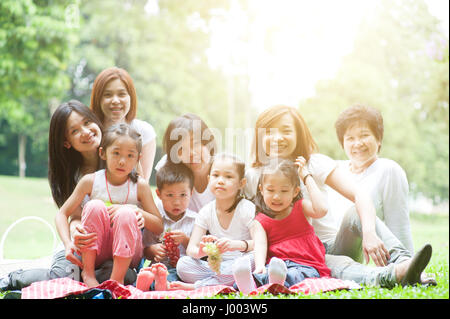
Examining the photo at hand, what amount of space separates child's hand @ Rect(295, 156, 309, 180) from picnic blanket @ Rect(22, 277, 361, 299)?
0.38 meters

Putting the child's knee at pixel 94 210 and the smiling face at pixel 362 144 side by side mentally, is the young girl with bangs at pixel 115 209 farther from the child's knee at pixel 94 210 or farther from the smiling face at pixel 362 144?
the smiling face at pixel 362 144

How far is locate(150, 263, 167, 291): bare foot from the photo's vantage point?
1661 millimetres

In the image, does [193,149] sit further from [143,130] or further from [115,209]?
[115,209]

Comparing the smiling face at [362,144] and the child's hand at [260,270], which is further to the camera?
the smiling face at [362,144]

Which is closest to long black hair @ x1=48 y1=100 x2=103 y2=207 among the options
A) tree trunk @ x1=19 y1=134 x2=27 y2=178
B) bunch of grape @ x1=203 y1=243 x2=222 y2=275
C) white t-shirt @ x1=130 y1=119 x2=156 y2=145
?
white t-shirt @ x1=130 y1=119 x2=156 y2=145

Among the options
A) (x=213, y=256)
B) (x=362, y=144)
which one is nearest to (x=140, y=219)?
(x=213, y=256)

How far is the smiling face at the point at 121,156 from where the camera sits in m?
1.79

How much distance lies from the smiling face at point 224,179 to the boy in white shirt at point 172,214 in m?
0.13

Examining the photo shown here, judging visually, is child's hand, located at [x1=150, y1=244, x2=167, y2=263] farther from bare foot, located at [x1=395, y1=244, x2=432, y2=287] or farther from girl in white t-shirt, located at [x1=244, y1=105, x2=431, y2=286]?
bare foot, located at [x1=395, y1=244, x2=432, y2=287]

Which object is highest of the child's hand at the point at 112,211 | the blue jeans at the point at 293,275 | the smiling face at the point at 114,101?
the smiling face at the point at 114,101

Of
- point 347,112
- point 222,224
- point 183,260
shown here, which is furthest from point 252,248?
point 347,112

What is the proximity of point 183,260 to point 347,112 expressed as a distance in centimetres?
91

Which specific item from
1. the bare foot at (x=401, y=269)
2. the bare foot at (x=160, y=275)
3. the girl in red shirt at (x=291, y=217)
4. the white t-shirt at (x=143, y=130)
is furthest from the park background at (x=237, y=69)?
the bare foot at (x=401, y=269)

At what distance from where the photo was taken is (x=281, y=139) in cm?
187
